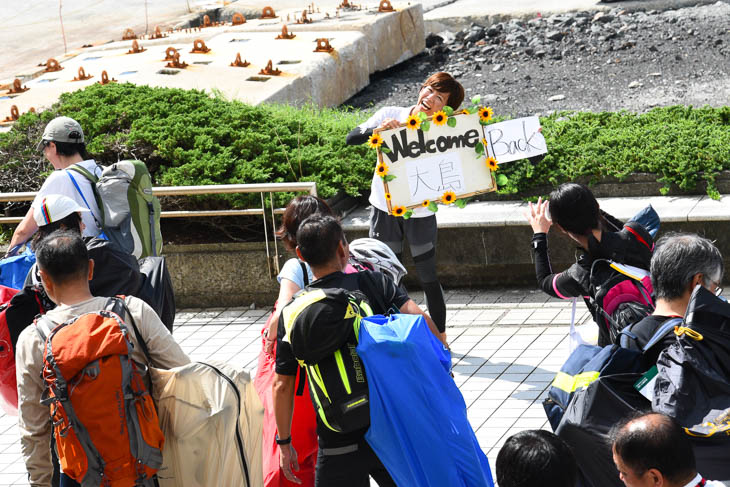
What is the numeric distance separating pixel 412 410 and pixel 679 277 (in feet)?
3.74

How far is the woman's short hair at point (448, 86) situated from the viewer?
661 cm

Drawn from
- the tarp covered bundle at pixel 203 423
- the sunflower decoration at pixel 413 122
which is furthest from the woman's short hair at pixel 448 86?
the tarp covered bundle at pixel 203 423

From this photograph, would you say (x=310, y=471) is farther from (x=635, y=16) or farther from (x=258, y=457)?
(x=635, y=16)

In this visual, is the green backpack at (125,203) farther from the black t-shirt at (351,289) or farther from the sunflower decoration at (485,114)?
the black t-shirt at (351,289)

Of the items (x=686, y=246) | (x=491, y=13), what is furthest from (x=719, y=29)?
(x=686, y=246)

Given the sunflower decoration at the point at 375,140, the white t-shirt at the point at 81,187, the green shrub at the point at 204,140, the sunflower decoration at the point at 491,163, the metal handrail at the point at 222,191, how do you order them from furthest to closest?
the green shrub at the point at 204,140
the metal handrail at the point at 222,191
the sunflower decoration at the point at 491,163
the sunflower decoration at the point at 375,140
the white t-shirt at the point at 81,187

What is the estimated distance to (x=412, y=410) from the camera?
3645 millimetres

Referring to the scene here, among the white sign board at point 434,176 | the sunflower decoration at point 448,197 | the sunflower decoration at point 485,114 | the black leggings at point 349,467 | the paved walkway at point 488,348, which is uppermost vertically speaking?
the sunflower decoration at point 485,114

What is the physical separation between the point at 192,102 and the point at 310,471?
680cm

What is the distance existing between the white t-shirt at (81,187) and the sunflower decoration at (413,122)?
82.9 inches

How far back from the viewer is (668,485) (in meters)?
2.96

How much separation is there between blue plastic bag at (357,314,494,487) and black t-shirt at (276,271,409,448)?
0.53 ft

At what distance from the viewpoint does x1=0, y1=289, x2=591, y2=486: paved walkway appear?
241 inches

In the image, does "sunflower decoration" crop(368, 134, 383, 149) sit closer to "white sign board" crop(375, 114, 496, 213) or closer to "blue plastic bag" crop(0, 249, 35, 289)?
"white sign board" crop(375, 114, 496, 213)
